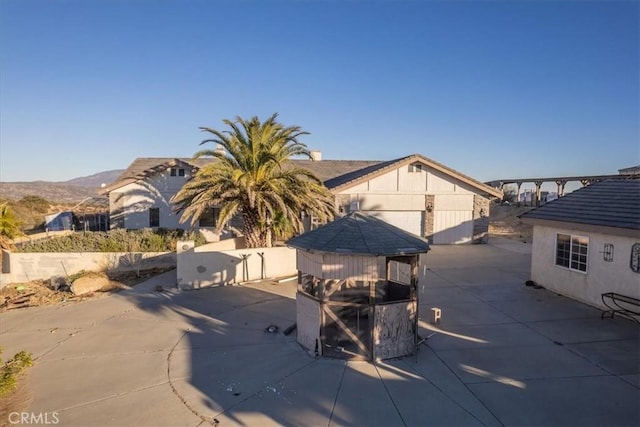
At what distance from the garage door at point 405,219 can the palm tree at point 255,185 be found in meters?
7.23

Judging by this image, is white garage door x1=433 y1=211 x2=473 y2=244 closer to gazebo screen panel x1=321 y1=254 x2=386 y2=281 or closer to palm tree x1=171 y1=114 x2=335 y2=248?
palm tree x1=171 y1=114 x2=335 y2=248

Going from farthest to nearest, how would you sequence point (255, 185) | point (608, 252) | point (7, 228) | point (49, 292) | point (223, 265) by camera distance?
point (7, 228), point (255, 185), point (223, 265), point (49, 292), point (608, 252)

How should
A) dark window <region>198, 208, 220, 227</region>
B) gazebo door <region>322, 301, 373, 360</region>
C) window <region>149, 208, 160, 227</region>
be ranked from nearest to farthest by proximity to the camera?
gazebo door <region>322, 301, 373, 360</region> < dark window <region>198, 208, 220, 227</region> < window <region>149, 208, 160, 227</region>

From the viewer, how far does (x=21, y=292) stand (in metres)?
13.1

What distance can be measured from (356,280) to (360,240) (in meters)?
0.76

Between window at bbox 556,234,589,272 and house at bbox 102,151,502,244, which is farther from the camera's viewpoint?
house at bbox 102,151,502,244

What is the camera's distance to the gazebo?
6.85 meters

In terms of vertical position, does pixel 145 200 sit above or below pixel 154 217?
above

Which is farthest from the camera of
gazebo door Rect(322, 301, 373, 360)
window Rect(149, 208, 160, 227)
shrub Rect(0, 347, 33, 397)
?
window Rect(149, 208, 160, 227)

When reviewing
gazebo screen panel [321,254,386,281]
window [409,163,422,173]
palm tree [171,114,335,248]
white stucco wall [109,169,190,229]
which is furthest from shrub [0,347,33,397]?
window [409,163,422,173]

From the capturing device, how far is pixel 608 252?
987cm

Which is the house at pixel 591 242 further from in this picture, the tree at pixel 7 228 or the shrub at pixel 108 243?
the tree at pixel 7 228

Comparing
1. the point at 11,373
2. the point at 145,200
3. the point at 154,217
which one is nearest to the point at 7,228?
the point at 145,200

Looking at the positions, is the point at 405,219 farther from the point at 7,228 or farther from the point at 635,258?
the point at 7,228
